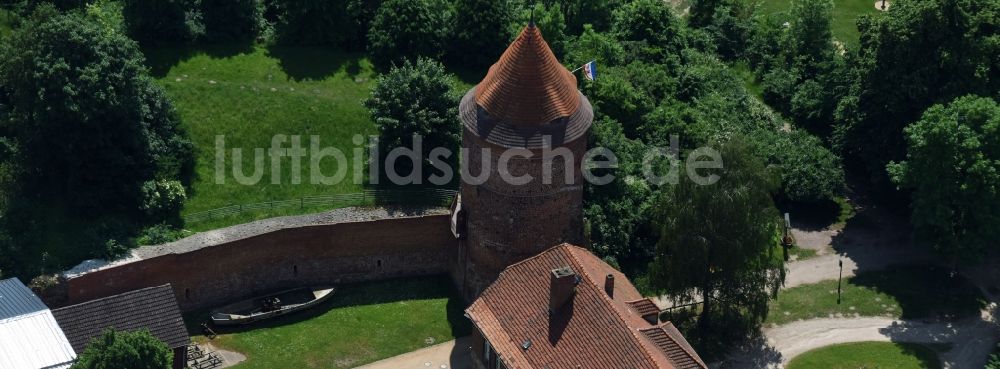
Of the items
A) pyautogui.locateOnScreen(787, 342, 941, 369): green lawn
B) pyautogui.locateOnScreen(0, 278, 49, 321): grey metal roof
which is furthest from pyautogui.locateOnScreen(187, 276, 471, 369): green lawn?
pyautogui.locateOnScreen(787, 342, 941, 369): green lawn

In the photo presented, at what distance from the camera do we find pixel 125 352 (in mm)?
54281

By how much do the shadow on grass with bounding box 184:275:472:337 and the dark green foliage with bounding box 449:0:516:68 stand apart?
15.7 m

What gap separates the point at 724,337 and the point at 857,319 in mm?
7832

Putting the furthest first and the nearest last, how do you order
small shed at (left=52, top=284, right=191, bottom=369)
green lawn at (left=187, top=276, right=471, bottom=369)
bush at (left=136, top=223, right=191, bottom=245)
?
bush at (left=136, top=223, right=191, bottom=245) < green lawn at (left=187, top=276, right=471, bottom=369) < small shed at (left=52, top=284, right=191, bottom=369)

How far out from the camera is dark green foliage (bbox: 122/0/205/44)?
243ft

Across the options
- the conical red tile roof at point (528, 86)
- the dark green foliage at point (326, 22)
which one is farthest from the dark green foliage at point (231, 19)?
the conical red tile roof at point (528, 86)

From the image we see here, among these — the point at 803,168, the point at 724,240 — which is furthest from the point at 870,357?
the point at 803,168

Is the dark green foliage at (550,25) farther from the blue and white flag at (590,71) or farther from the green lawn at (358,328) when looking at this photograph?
the green lawn at (358,328)

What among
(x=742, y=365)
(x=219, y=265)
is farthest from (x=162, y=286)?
(x=742, y=365)

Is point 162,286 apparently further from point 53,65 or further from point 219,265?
point 53,65

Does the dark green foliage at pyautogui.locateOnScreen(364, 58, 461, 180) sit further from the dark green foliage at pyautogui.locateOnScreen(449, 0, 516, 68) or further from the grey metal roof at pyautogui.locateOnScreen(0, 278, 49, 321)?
the grey metal roof at pyautogui.locateOnScreen(0, 278, 49, 321)

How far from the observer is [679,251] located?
207 feet

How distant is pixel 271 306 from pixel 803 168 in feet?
103

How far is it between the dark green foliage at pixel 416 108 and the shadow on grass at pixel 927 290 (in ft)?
79.1
